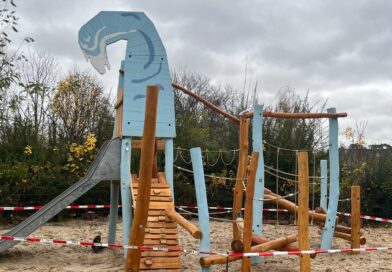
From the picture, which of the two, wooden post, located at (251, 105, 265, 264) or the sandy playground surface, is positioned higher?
wooden post, located at (251, 105, 265, 264)

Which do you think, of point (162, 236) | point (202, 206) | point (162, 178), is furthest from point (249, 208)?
point (162, 178)

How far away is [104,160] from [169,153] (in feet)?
2.80

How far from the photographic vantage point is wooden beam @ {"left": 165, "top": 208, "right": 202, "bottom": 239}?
4.74 m

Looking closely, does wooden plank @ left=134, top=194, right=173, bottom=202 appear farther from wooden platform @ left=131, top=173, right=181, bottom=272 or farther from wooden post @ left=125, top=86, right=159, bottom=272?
wooden post @ left=125, top=86, right=159, bottom=272

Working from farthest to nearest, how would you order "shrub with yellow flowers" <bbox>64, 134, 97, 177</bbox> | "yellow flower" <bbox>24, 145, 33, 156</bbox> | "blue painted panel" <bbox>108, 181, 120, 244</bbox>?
"shrub with yellow flowers" <bbox>64, 134, 97, 177</bbox>, "yellow flower" <bbox>24, 145, 33, 156</bbox>, "blue painted panel" <bbox>108, 181, 120, 244</bbox>

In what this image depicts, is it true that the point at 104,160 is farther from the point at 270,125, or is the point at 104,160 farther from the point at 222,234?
the point at 270,125

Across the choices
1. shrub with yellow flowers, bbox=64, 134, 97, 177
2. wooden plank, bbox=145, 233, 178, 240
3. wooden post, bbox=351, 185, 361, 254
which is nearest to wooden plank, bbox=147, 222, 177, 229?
wooden plank, bbox=145, 233, 178, 240

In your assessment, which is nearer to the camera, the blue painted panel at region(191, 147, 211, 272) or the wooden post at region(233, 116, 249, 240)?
the blue painted panel at region(191, 147, 211, 272)

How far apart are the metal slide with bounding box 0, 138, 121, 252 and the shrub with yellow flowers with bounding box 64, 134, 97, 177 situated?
16.7 feet

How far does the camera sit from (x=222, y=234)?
30.7ft

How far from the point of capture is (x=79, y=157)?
1161cm

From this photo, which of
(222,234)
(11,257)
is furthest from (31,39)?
(222,234)

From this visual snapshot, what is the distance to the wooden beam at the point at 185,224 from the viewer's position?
4742 mm

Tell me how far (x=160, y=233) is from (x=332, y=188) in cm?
285
